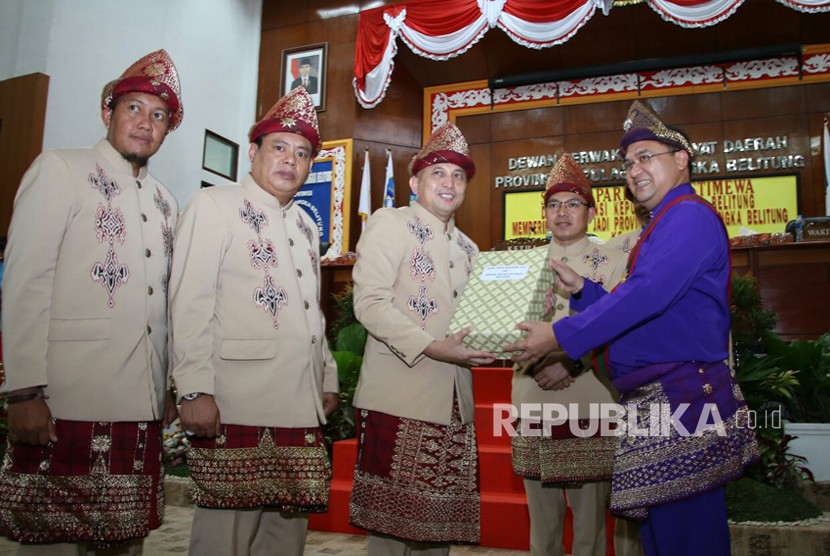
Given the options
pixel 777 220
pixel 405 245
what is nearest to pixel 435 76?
pixel 777 220

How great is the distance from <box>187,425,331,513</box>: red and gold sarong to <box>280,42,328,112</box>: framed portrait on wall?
7355mm

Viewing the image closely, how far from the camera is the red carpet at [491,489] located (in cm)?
329

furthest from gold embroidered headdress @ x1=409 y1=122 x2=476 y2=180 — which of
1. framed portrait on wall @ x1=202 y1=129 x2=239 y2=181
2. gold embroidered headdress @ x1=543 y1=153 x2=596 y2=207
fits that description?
framed portrait on wall @ x1=202 y1=129 x2=239 y2=181

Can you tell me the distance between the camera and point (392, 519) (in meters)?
1.94

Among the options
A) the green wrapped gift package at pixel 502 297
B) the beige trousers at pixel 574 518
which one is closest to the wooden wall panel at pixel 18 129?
the green wrapped gift package at pixel 502 297

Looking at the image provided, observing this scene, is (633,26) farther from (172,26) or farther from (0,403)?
(0,403)

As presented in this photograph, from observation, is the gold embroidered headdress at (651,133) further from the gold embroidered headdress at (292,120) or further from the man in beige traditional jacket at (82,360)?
the man in beige traditional jacket at (82,360)

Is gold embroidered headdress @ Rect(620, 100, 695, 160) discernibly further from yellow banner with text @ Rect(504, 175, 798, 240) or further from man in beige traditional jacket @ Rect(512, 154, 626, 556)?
yellow banner with text @ Rect(504, 175, 798, 240)

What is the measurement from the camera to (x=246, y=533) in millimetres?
1831

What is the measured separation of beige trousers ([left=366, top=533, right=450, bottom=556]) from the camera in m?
1.99

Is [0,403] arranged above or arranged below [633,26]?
below

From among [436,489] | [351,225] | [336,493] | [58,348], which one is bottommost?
[336,493]

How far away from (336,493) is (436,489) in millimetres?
1815

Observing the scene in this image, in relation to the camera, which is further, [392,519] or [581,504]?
[581,504]
